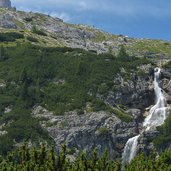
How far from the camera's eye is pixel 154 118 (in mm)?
112188

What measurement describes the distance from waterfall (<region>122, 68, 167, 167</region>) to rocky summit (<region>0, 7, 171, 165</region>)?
1.02m

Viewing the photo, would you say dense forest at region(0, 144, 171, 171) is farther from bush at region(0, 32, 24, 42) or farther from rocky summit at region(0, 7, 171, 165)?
bush at region(0, 32, 24, 42)

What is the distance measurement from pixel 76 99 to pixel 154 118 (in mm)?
17890

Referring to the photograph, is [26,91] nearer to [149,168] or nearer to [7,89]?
[7,89]

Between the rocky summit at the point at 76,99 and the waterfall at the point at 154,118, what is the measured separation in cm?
102

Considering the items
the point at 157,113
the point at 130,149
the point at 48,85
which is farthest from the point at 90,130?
the point at 48,85

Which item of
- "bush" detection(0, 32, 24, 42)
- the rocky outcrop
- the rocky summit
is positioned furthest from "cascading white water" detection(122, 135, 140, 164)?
"bush" detection(0, 32, 24, 42)

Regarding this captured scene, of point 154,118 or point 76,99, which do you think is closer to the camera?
point 154,118

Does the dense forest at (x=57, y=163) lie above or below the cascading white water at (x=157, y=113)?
above

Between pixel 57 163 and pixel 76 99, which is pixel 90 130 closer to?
pixel 76 99

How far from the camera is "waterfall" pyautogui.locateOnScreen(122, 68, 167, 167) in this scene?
102 meters

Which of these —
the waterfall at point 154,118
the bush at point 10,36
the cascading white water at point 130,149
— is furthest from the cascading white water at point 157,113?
the bush at point 10,36

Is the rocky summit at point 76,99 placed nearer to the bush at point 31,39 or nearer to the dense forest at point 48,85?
the dense forest at point 48,85

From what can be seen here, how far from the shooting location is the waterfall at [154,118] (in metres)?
102
